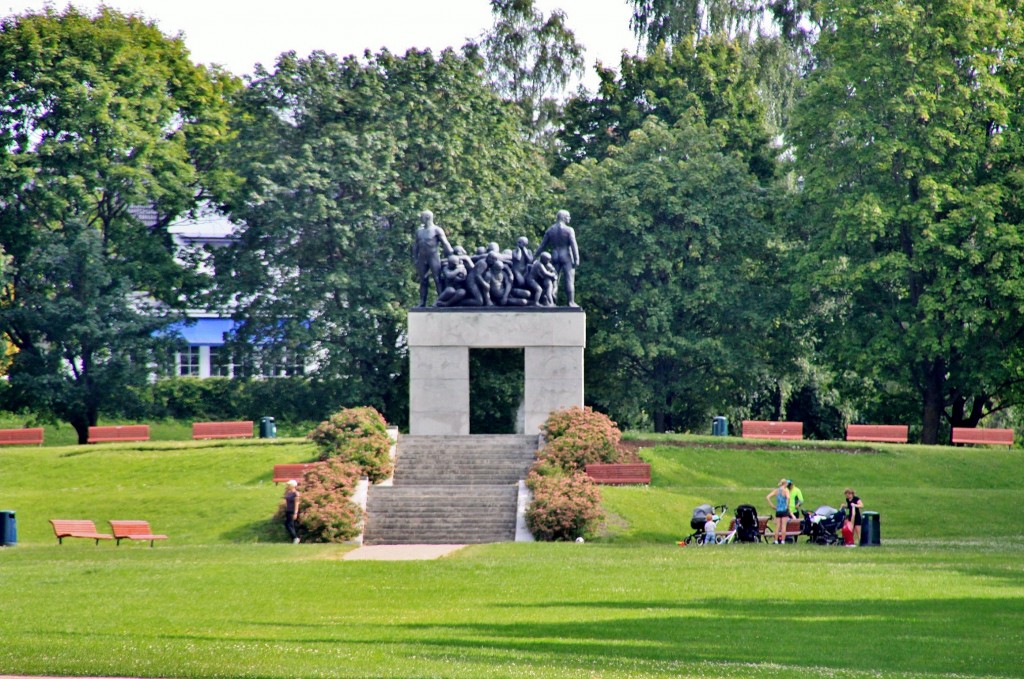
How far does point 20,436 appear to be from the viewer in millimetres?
48031

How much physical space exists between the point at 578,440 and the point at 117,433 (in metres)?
17.2

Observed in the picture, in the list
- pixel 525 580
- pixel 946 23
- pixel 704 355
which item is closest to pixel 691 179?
pixel 704 355

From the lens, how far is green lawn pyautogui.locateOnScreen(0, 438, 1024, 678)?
17.1m

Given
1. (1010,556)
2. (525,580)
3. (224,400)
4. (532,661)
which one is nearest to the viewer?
(532,661)

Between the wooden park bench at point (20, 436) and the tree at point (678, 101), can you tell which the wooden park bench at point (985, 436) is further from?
the wooden park bench at point (20, 436)

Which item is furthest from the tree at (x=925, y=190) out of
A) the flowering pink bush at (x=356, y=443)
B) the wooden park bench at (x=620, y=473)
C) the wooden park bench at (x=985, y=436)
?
the flowering pink bush at (x=356, y=443)

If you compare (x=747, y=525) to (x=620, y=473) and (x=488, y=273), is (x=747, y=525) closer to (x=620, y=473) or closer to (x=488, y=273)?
(x=620, y=473)

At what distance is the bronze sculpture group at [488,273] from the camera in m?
43.3

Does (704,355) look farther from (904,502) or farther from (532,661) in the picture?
(532,661)

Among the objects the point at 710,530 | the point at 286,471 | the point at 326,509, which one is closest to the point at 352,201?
the point at 286,471

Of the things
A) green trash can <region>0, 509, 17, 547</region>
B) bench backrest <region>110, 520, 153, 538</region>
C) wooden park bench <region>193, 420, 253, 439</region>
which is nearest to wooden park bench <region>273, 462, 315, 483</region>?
bench backrest <region>110, 520, 153, 538</region>

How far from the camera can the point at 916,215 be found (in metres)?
48.0

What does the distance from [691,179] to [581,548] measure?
80.8ft

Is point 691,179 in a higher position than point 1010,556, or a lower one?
higher
